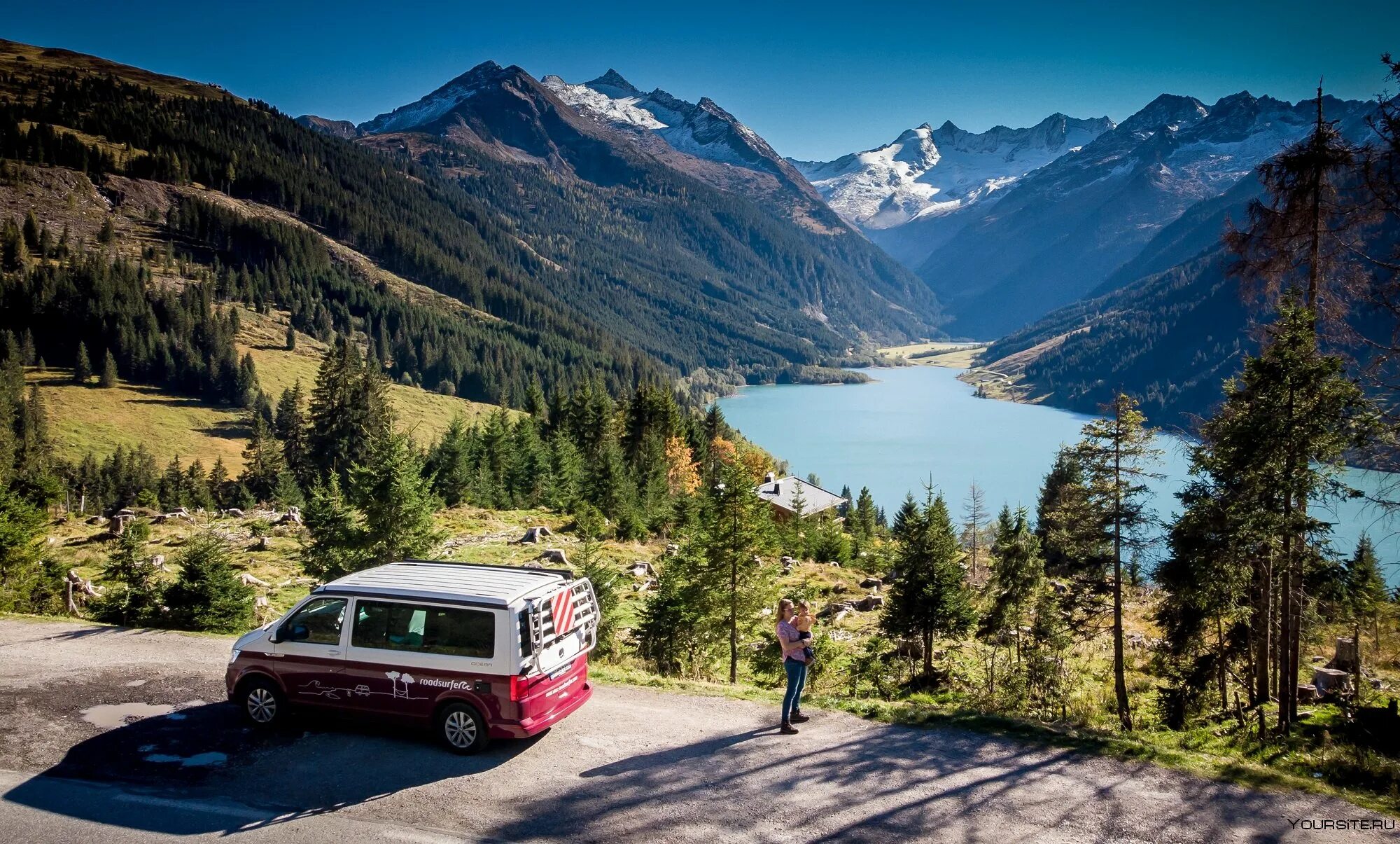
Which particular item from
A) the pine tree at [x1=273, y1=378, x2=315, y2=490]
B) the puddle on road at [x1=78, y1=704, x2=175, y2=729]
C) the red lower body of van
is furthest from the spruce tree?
the red lower body of van

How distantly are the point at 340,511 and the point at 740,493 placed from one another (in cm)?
1461

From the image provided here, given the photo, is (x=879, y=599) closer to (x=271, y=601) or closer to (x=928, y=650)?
(x=928, y=650)

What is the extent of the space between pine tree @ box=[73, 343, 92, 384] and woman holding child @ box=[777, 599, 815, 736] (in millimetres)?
129270

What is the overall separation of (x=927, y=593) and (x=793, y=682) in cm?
1477

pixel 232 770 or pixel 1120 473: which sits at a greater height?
pixel 1120 473

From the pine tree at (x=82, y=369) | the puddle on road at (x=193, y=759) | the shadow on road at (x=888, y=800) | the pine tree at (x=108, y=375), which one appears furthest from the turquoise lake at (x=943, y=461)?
the pine tree at (x=82, y=369)

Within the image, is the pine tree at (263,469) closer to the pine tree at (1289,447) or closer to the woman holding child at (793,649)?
the woman holding child at (793,649)

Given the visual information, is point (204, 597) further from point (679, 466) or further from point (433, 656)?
point (679, 466)

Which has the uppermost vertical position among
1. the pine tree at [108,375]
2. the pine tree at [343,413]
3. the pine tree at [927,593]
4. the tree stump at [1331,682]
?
the pine tree at [108,375]

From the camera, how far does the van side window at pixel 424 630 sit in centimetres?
1002

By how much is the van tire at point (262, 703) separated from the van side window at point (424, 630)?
1739 mm

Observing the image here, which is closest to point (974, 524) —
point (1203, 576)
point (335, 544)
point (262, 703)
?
point (1203, 576)

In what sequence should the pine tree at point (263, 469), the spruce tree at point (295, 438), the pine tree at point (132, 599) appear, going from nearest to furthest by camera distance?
the pine tree at point (132, 599) → the spruce tree at point (295, 438) → the pine tree at point (263, 469)

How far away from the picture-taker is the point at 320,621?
10812 millimetres
